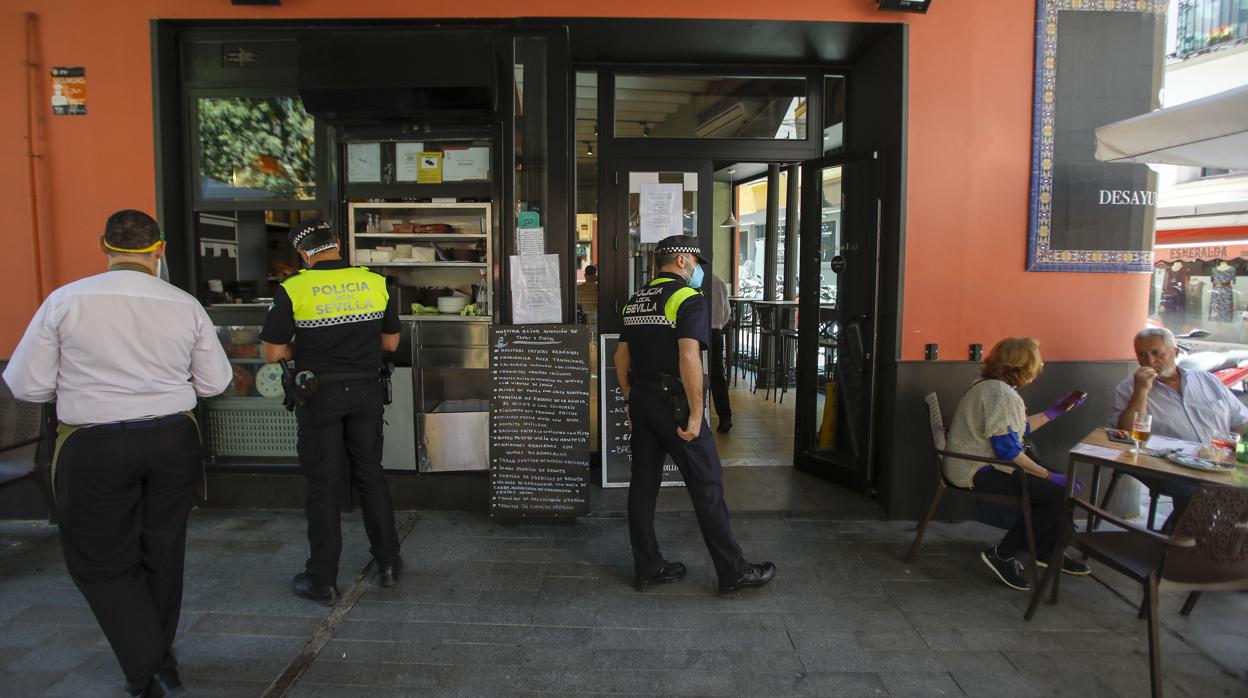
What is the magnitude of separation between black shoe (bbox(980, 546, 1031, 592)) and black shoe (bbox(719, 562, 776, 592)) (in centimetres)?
116

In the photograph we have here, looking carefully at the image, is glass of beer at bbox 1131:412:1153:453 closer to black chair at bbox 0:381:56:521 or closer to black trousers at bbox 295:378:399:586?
black trousers at bbox 295:378:399:586

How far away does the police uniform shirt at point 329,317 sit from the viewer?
3.10 m

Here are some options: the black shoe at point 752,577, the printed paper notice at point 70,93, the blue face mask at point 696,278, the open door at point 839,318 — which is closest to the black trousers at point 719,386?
the open door at point 839,318

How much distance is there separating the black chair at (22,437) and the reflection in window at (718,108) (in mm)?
4001

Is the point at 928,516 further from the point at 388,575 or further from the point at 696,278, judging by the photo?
the point at 388,575

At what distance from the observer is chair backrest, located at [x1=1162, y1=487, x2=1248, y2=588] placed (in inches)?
92.1

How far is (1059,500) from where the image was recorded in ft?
11.1

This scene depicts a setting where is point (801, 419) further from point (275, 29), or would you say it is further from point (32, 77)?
point (32, 77)

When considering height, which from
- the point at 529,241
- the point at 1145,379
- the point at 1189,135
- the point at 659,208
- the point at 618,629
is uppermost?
the point at 1189,135

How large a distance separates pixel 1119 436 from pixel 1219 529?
0.99 metres

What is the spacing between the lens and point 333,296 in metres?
3.14

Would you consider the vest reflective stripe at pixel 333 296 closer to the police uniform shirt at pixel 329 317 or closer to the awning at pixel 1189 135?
the police uniform shirt at pixel 329 317

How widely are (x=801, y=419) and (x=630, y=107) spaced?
2.69m

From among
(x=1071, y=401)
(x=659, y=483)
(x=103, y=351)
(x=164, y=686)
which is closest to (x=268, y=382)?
(x=103, y=351)
